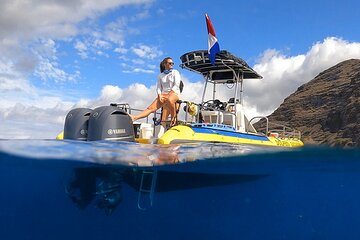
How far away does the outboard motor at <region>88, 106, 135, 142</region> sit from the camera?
8.10 metres

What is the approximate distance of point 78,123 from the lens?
8.44 m

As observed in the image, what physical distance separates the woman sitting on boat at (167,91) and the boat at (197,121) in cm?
25

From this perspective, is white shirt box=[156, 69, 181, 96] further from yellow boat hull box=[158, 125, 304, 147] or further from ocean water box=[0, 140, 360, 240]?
ocean water box=[0, 140, 360, 240]

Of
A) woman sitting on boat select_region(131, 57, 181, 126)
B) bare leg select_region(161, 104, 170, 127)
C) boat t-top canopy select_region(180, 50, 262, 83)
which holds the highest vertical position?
boat t-top canopy select_region(180, 50, 262, 83)

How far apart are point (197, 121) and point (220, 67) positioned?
3.19 meters

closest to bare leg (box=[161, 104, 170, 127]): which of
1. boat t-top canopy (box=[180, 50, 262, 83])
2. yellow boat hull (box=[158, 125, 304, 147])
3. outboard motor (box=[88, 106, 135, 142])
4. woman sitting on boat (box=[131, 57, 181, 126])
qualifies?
woman sitting on boat (box=[131, 57, 181, 126])

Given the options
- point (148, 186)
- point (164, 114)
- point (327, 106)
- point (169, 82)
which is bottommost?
point (148, 186)

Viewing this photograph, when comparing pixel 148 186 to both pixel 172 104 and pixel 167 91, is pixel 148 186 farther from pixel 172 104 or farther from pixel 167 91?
pixel 167 91

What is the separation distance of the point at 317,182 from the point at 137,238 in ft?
25.8

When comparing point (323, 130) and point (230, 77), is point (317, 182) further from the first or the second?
point (323, 130)

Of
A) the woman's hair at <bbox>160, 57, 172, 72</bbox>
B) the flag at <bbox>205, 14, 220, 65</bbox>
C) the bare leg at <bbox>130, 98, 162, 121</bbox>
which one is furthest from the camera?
the flag at <bbox>205, 14, 220, 65</bbox>

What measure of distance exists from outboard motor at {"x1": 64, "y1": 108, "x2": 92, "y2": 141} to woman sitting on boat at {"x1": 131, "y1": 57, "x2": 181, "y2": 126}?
104 inches

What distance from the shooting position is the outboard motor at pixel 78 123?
844cm

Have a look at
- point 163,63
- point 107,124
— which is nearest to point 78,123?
point 107,124
